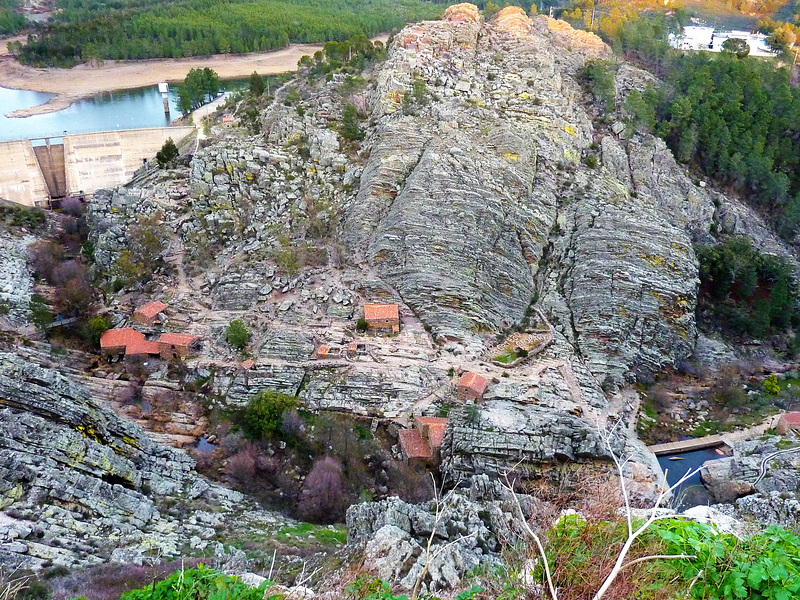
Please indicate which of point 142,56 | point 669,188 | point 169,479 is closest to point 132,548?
point 169,479

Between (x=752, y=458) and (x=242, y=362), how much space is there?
2350 cm

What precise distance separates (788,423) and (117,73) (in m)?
83.2

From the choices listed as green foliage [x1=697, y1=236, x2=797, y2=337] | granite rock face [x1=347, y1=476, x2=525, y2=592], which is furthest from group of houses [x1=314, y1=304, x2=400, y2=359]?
green foliage [x1=697, y1=236, x2=797, y2=337]

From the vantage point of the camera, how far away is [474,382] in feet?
85.5

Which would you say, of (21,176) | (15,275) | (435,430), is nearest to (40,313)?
(15,275)

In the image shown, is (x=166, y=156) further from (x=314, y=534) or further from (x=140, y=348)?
(x=314, y=534)

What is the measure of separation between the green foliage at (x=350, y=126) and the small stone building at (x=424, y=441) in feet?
73.3

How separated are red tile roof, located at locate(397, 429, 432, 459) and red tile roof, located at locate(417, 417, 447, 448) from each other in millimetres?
341

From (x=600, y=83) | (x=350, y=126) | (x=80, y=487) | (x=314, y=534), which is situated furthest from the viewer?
(x=600, y=83)

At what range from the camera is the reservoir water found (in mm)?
55812

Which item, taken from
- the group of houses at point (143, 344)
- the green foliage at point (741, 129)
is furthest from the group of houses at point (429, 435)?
the green foliage at point (741, 129)

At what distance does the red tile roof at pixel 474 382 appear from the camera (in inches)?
1019

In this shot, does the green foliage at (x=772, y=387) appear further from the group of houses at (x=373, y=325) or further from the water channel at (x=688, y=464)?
the group of houses at (x=373, y=325)

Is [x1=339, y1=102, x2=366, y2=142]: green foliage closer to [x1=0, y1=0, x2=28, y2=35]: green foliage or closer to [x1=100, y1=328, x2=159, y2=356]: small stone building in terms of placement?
[x1=100, y1=328, x2=159, y2=356]: small stone building
